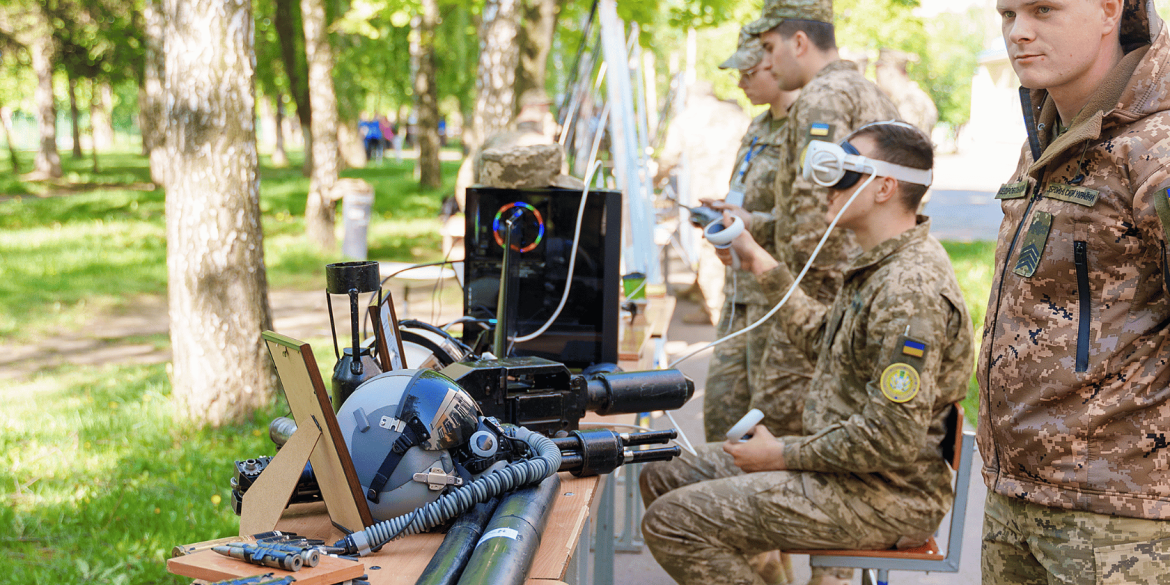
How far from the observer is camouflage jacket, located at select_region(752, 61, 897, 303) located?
371 centimetres

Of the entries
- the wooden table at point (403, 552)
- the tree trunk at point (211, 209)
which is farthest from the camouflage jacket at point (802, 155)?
the tree trunk at point (211, 209)

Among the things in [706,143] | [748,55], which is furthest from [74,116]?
[748,55]

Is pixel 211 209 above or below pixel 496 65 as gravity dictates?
below

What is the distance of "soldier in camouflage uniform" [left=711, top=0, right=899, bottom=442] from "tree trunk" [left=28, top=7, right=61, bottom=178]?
77.5ft

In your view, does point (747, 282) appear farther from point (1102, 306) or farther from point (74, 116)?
point (74, 116)

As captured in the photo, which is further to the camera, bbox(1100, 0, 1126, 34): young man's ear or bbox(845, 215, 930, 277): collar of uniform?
bbox(845, 215, 930, 277): collar of uniform

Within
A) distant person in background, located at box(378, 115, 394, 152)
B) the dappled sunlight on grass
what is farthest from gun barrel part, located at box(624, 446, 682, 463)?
distant person in background, located at box(378, 115, 394, 152)

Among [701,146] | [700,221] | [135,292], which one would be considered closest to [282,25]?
[135,292]

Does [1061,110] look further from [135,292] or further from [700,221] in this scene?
[135,292]

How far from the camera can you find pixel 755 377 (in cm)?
402

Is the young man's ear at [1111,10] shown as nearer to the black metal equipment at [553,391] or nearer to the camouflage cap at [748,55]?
the black metal equipment at [553,391]

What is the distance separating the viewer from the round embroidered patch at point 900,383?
2557 mm

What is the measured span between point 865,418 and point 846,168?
30.7 inches

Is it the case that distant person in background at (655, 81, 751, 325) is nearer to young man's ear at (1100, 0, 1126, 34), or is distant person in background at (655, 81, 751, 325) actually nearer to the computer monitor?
the computer monitor
